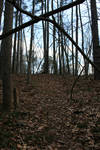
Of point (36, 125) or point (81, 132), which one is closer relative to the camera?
point (81, 132)

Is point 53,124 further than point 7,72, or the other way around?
point 7,72

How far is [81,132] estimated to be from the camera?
15.2ft

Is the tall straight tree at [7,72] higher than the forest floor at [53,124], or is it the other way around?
the tall straight tree at [7,72]

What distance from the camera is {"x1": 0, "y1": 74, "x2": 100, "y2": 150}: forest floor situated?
163 inches

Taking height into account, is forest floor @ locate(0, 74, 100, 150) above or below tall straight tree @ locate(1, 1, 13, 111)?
below

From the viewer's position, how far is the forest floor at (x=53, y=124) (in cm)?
414

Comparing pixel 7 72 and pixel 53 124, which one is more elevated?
pixel 7 72

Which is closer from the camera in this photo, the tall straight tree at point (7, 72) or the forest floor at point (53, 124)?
the forest floor at point (53, 124)

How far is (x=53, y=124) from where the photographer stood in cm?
521

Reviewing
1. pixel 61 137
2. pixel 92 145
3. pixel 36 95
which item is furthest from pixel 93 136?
pixel 36 95

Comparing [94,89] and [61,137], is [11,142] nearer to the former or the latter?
[61,137]

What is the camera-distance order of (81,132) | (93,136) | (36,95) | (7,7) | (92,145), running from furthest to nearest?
(36,95)
(7,7)
(81,132)
(93,136)
(92,145)

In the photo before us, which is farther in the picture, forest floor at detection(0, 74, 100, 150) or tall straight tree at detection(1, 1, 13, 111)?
tall straight tree at detection(1, 1, 13, 111)

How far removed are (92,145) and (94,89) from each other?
5.07 meters
